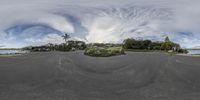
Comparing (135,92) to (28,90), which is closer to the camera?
(135,92)

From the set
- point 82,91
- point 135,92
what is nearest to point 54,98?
point 82,91

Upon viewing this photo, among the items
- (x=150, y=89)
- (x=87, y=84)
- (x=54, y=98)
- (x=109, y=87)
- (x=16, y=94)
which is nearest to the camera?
(x=54, y=98)

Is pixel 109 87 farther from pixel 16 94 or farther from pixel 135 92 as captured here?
pixel 16 94

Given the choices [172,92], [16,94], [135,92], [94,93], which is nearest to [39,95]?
[16,94]

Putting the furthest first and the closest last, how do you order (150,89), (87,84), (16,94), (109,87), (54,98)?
(87,84)
(109,87)
(150,89)
(16,94)
(54,98)

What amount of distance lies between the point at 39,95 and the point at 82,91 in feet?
14.8

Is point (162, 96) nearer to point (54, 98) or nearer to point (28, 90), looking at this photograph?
point (54, 98)

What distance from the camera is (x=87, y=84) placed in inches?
1892

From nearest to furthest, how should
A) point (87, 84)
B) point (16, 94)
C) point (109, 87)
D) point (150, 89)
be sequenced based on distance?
point (16, 94) → point (150, 89) → point (109, 87) → point (87, 84)

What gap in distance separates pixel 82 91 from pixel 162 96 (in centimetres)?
794

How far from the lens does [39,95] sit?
38.2 metres

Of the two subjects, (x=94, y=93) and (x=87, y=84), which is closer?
(x=94, y=93)

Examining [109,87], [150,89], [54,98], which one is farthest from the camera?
[109,87]

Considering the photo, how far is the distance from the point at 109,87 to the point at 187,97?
10.7 m
